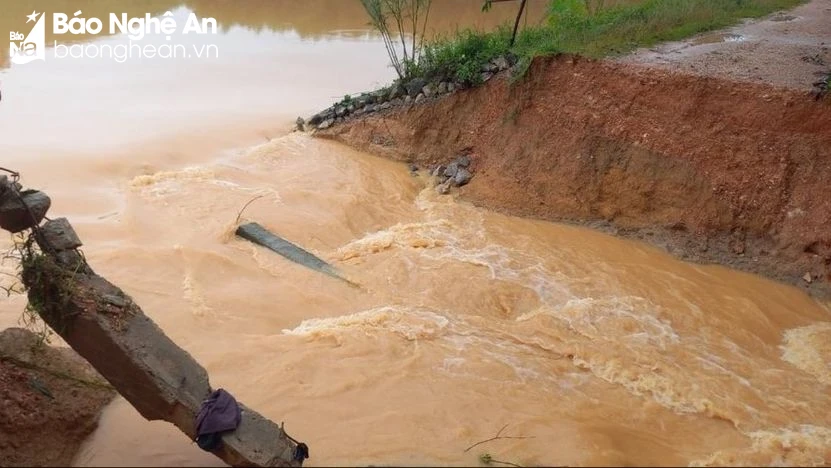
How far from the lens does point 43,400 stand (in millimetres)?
4590

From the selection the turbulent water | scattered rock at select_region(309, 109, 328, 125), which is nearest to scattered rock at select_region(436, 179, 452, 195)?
the turbulent water

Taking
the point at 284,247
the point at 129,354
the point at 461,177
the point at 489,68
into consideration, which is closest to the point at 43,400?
the point at 129,354

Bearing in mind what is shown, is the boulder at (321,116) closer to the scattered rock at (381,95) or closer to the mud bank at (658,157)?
the scattered rock at (381,95)

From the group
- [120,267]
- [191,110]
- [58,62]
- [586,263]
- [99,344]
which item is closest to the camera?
[99,344]

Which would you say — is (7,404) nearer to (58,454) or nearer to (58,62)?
(58,454)

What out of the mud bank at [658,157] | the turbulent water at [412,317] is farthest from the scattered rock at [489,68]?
the turbulent water at [412,317]

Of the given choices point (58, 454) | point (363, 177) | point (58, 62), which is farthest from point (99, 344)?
point (58, 62)

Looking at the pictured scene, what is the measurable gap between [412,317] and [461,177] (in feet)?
11.8

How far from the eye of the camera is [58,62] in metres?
14.4

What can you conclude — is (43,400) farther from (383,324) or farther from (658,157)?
(658,157)

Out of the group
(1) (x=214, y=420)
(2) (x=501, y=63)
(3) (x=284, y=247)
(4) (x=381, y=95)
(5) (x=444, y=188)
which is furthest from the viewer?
(4) (x=381, y=95)

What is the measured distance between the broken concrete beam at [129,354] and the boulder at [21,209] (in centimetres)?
12

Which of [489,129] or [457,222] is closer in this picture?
[457,222]

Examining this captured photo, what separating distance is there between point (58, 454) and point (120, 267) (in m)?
2.82
